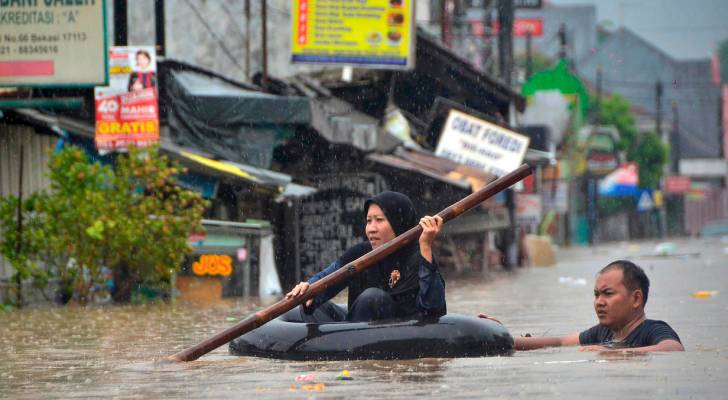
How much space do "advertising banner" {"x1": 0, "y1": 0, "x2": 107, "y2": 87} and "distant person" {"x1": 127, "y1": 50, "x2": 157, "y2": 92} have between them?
1.27 metres

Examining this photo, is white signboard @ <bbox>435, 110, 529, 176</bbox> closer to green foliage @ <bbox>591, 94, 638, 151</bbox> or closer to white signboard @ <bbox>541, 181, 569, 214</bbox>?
white signboard @ <bbox>541, 181, 569, 214</bbox>

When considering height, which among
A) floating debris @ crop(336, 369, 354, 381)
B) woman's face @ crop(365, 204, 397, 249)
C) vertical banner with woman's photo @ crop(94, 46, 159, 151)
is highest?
vertical banner with woman's photo @ crop(94, 46, 159, 151)

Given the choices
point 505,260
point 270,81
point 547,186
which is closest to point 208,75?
point 270,81

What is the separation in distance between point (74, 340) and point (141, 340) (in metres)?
0.66

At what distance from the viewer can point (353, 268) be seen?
8031mm

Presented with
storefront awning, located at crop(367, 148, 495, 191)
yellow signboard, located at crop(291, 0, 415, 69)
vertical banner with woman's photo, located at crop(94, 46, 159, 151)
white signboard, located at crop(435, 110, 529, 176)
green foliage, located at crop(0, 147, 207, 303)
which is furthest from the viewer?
white signboard, located at crop(435, 110, 529, 176)

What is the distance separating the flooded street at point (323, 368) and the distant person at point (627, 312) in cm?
20

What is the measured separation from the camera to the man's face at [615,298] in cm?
785

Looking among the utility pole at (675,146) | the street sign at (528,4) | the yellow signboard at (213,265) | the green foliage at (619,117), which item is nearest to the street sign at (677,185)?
the utility pole at (675,146)

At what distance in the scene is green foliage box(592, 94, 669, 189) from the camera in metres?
65.8

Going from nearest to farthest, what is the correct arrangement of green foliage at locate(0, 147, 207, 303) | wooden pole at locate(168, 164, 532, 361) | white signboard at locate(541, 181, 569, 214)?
wooden pole at locate(168, 164, 532, 361) < green foliage at locate(0, 147, 207, 303) < white signboard at locate(541, 181, 569, 214)

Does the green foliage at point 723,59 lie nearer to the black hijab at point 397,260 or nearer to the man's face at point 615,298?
the black hijab at point 397,260

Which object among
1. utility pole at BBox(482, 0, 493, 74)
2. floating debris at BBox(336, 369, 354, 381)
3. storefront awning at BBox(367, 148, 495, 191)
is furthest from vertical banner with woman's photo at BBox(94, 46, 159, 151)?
utility pole at BBox(482, 0, 493, 74)

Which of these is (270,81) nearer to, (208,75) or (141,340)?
(208,75)
